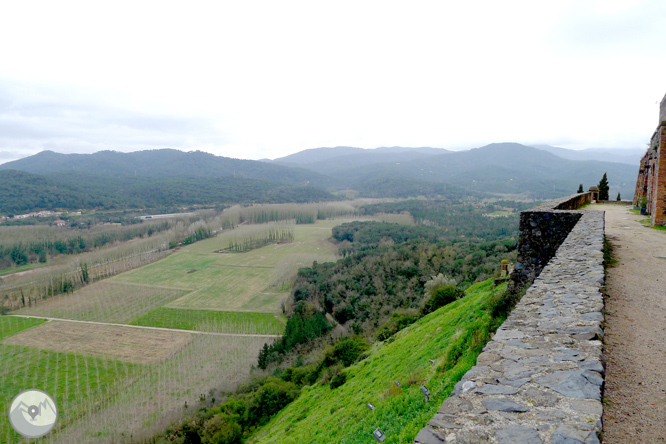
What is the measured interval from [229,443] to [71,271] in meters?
79.3

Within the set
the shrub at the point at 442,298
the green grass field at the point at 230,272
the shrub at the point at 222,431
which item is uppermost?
the shrub at the point at 442,298

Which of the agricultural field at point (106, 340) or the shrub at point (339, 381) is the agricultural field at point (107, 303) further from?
the shrub at point (339, 381)

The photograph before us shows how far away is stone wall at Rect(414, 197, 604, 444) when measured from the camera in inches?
96.3

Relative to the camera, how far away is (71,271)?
75.3 metres

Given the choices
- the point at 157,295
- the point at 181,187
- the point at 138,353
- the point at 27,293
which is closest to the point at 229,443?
the point at 138,353

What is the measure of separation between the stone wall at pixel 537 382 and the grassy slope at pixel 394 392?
6.86 ft

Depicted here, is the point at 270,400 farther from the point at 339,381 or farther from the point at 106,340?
the point at 106,340

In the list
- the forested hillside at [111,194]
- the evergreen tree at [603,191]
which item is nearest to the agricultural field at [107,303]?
the evergreen tree at [603,191]

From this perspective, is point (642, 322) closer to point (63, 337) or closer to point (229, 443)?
point (229, 443)

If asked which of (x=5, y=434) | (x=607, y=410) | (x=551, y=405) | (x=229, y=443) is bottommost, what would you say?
(x=5, y=434)

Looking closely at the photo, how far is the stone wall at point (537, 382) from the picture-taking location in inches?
96.3

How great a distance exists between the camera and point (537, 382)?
3.02 m

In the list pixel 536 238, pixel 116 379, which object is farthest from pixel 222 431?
pixel 116 379

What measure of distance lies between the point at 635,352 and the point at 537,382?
7.00ft
